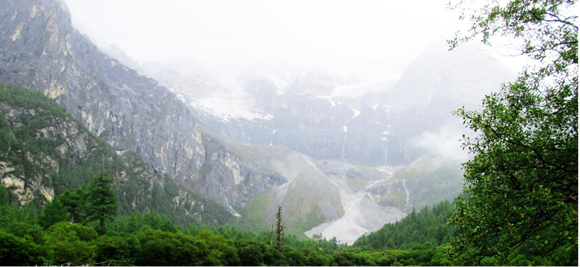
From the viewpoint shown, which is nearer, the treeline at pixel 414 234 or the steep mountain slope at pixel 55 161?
the treeline at pixel 414 234

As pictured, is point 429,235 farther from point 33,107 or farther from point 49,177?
point 33,107

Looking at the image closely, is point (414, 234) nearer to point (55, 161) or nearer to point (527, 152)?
point (527, 152)

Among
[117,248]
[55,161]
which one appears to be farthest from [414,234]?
[55,161]

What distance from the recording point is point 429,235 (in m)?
100

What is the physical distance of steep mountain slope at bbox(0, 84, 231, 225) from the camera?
11981cm

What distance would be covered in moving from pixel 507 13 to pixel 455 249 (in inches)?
272

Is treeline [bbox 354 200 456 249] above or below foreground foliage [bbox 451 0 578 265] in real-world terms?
below

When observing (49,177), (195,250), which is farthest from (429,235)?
(49,177)

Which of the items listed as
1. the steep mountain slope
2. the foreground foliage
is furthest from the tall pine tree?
the steep mountain slope

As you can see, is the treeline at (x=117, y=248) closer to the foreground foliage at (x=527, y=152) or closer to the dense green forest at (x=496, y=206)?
the dense green forest at (x=496, y=206)

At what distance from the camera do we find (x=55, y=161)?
14388 cm

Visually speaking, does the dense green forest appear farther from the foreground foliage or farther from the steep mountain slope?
the steep mountain slope

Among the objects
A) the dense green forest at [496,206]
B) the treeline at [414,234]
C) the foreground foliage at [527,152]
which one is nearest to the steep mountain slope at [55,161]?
the dense green forest at [496,206]

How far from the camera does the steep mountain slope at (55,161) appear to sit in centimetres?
11981
